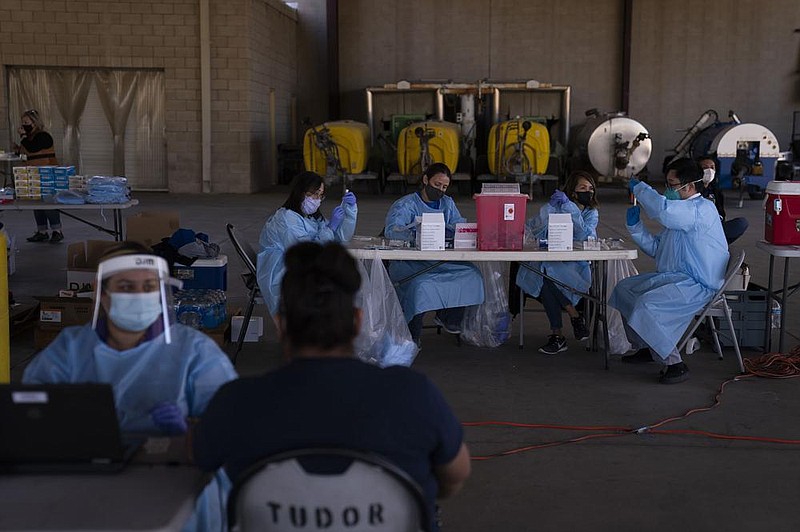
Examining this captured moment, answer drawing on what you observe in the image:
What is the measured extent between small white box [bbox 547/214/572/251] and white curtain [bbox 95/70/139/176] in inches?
453

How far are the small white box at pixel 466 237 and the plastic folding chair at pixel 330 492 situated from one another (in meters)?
3.18

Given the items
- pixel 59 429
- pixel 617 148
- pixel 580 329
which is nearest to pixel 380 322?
pixel 580 329

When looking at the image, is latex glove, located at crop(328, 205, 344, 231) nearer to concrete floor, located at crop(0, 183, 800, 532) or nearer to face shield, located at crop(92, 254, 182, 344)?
concrete floor, located at crop(0, 183, 800, 532)

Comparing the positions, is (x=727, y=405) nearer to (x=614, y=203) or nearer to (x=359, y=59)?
(x=614, y=203)

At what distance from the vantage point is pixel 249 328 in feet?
17.2

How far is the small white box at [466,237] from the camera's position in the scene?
466 centimetres

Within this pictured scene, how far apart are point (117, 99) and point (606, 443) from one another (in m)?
12.8

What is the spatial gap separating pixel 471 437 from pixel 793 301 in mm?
3771

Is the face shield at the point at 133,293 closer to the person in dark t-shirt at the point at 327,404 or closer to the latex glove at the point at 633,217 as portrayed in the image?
the person in dark t-shirt at the point at 327,404

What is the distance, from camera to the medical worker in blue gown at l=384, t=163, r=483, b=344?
489 cm

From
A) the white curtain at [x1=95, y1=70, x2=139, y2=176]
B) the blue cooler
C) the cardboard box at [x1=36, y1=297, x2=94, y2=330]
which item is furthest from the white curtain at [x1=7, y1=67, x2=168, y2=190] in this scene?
the cardboard box at [x1=36, y1=297, x2=94, y2=330]

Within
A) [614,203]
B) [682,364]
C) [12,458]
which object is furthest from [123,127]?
[12,458]

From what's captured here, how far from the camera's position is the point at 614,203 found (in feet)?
45.5

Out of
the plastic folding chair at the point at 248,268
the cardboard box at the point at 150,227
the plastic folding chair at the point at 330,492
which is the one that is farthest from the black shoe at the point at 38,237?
the plastic folding chair at the point at 330,492
